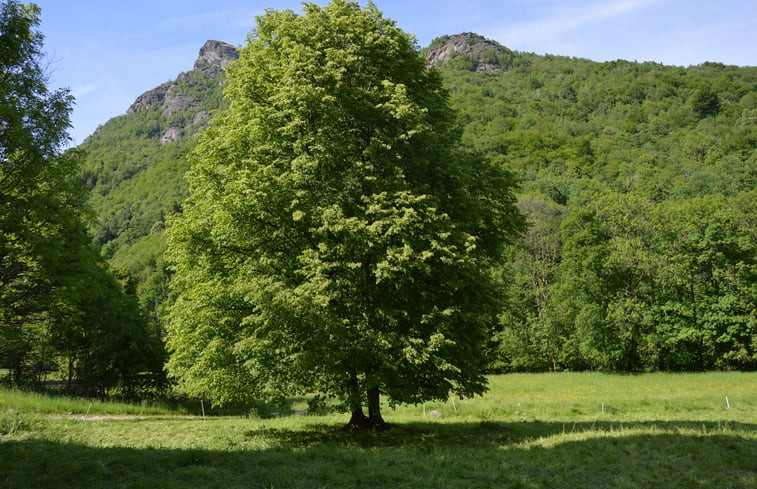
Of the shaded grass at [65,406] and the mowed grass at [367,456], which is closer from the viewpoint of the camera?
the mowed grass at [367,456]

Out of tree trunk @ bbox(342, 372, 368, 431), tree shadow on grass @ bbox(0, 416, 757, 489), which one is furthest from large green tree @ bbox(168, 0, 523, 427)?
tree shadow on grass @ bbox(0, 416, 757, 489)

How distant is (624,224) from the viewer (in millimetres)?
58812

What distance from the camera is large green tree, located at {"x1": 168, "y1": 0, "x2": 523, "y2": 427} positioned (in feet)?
50.1

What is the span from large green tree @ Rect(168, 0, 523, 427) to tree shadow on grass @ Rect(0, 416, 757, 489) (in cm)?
250

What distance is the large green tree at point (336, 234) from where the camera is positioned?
50.1 ft

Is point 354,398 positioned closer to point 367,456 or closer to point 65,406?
point 367,456

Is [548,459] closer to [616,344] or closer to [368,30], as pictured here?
[368,30]

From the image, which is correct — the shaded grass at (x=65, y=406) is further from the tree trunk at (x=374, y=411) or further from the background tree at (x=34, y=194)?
the tree trunk at (x=374, y=411)

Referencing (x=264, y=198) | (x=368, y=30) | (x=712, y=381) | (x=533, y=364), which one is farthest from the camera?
(x=533, y=364)

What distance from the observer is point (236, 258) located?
1803cm

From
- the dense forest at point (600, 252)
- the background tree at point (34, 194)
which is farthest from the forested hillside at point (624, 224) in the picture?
the background tree at point (34, 194)

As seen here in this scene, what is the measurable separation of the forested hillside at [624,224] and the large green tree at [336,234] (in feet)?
18.9

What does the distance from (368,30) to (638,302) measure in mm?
48135

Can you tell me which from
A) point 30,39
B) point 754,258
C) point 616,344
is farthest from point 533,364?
point 30,39
